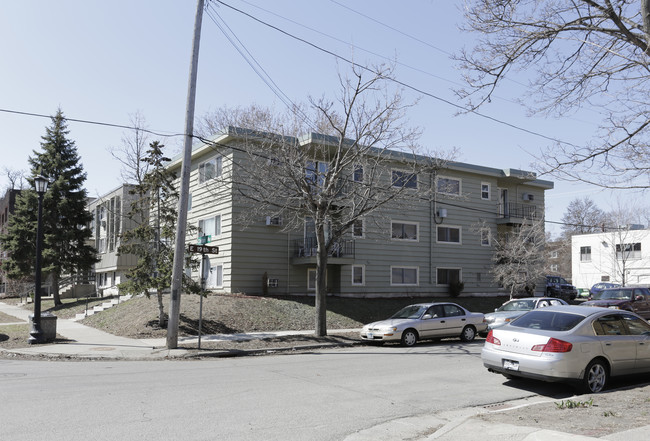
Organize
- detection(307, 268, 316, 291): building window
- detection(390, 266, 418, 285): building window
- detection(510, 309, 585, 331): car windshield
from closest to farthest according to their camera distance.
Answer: detection(510, 309, 585, 331): car windshield
detection(307, 268, 316, 291): building window
detection(390, 266, 418, 285): building window

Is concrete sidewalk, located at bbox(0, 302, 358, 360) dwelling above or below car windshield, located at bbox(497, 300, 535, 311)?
below

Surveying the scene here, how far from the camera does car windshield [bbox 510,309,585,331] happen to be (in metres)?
→ 9.66

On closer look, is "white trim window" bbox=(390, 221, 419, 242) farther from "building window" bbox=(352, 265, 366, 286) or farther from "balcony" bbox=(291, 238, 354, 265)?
"balcony" bbox=(291, 238, 354, 265)

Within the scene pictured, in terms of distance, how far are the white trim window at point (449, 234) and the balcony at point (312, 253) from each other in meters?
7.30

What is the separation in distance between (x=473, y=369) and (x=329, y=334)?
803 cm

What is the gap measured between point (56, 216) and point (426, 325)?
26361 millimetres

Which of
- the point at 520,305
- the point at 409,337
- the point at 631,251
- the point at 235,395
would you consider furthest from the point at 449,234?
the point at 235,395

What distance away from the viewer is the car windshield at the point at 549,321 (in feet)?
31.7

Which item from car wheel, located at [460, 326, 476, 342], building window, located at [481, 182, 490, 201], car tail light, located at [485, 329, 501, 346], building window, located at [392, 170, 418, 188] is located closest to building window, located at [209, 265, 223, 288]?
building window, located at [392, 170, 418, 188]

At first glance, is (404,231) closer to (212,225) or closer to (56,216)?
(212,225)

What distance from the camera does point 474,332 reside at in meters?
18.4

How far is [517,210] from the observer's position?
3638 cm

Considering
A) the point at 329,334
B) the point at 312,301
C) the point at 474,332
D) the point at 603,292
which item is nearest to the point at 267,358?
the point at 329,334

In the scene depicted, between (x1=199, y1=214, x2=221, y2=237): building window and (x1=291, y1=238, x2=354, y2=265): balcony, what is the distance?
3.98m
